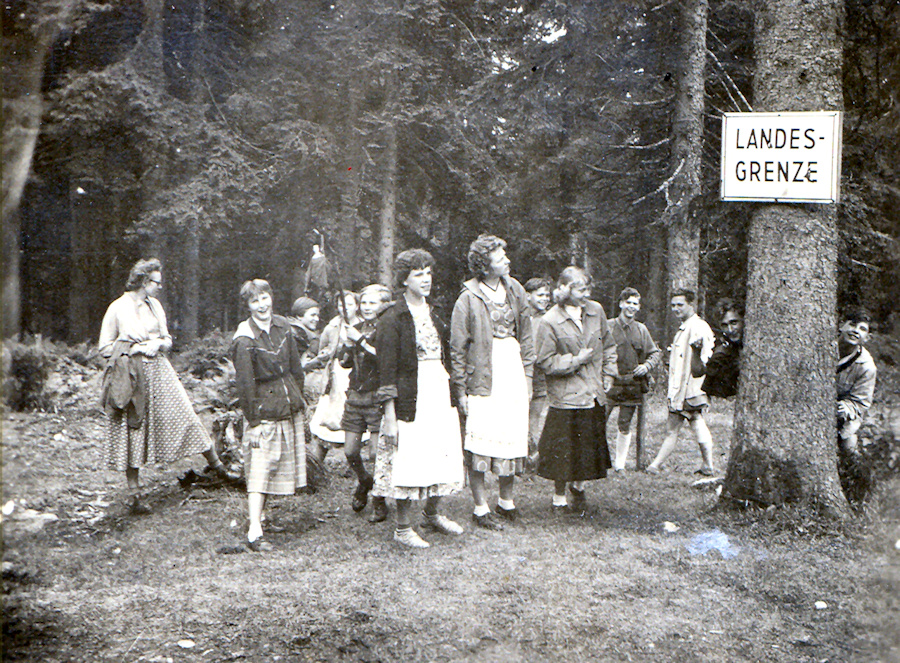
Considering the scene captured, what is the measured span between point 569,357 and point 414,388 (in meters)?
1.34

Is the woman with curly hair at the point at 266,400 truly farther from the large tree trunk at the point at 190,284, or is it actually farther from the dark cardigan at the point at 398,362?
the large tree trunk at the point at 190,284

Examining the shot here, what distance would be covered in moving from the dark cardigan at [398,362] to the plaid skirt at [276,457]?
2.51ft

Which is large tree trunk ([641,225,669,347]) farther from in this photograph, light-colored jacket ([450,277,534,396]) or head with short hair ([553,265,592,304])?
light-colored jacket ([450,277,534,396])

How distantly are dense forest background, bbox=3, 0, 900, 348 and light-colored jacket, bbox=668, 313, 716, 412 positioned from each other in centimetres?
186

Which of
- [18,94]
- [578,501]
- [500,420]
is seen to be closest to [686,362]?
[578,501]

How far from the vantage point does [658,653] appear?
352cm

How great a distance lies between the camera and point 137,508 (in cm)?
591

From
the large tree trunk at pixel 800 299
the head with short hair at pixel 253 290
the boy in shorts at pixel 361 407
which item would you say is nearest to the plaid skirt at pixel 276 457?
the boy in shorts at pixel 361 407

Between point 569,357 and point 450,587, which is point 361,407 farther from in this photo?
point 450,587

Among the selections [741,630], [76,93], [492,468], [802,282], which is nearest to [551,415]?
[492,468]

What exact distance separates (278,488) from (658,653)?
2836 millimetres

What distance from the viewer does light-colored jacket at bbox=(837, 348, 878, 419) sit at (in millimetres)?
5410

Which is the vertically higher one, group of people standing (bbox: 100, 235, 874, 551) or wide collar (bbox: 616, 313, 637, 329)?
wide collar (bbox: 616, 313, 637, 329)

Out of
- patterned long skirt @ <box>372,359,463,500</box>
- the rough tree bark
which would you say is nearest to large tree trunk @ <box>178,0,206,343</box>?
the rough tree bark
